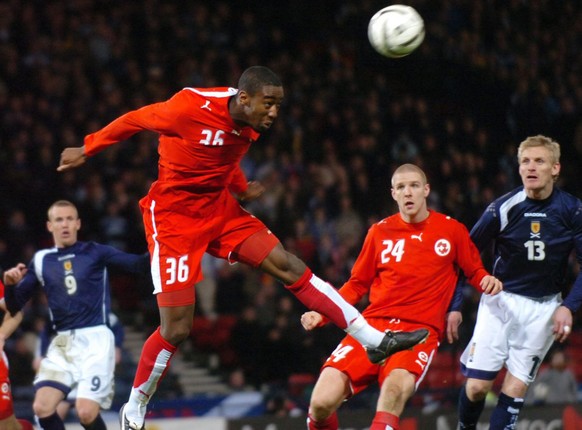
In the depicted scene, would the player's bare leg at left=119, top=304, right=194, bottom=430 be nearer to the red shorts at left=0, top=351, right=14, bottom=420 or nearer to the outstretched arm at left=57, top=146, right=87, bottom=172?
the outstretched arm at left=57, top=146, right=87, bottom=172

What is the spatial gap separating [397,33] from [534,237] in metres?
1.82

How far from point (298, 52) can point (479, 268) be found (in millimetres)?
10041

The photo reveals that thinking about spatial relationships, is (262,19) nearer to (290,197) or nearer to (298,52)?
(298,52)

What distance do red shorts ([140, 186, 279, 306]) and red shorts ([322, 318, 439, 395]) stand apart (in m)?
0.92

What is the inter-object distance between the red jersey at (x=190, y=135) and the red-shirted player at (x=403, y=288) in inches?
45.9

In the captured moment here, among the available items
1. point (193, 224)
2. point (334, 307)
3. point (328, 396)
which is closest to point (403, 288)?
point (334, 307)

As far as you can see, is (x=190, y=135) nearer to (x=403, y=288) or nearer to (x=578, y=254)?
(x=403, y=288)

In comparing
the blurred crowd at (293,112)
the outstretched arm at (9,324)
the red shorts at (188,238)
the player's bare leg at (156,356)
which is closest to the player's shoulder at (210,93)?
the red shorts at (188,238)

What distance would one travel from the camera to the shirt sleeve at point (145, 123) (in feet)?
20.4

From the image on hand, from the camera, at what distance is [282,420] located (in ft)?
31.5

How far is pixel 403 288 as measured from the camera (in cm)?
682

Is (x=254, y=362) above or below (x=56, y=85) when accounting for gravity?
below

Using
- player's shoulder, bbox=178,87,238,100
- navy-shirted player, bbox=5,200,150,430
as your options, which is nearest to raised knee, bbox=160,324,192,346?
player's shoulder, bbox=178,87,238,100

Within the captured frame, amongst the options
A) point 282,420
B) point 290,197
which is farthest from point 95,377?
point 290,197
